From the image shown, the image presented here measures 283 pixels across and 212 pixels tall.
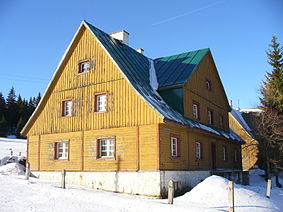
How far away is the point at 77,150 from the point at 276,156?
1881 centimetres

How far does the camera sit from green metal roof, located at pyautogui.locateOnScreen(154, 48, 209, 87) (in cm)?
2079

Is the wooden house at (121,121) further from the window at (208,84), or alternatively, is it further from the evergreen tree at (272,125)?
the evergreen tree at (272,125)

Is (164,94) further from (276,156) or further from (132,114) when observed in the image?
(276,156)

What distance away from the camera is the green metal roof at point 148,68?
17750mm

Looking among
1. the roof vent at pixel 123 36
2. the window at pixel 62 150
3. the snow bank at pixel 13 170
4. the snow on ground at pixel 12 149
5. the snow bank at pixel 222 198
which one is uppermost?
the roof vent at pixel 123 36

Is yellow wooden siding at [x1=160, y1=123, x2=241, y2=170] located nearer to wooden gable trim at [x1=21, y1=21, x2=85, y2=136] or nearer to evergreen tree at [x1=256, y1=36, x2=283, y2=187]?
evergreen tree at [x1=256, y1=36, x2=283, y2=187]

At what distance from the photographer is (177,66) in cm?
2281

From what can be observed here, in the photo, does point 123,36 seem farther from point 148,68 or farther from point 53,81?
point 53,81

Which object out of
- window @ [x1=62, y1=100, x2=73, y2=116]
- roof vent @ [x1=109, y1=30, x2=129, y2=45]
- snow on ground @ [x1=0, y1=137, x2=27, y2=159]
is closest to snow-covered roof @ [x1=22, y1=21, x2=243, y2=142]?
window @ [x1=62, y1=100, x2=73, y2=116]

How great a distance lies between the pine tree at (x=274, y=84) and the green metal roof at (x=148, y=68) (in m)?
10.1

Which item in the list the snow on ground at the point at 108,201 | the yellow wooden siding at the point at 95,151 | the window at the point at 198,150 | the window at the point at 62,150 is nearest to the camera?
the snow on ground at the point at 108,201

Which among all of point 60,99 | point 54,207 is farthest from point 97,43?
point 54,207

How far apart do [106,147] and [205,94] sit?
9.57 metres

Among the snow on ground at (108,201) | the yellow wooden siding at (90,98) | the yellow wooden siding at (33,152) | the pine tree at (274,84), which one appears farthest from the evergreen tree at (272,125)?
the yellow wooden siding at (33,152)
